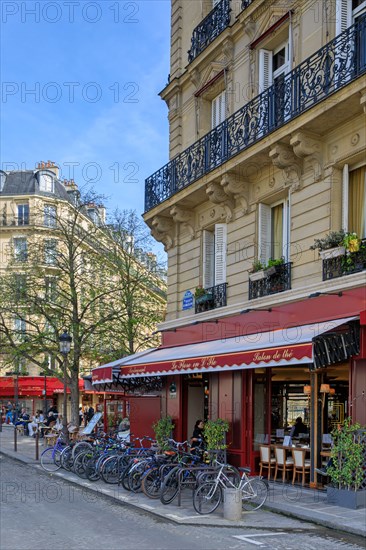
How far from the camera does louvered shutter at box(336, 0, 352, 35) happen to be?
1323 cm

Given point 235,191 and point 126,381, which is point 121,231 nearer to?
point 126,381

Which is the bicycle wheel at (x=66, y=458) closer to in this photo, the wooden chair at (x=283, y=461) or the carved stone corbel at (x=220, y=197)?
the wooden chair at (x=283, y=461)

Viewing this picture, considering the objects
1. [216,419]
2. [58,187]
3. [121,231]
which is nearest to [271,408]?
[216,419]

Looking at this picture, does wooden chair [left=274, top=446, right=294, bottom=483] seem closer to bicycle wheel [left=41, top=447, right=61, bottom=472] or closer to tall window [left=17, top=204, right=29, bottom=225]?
bicycle wheel [left=41, top=447, right=61, bottom=472]

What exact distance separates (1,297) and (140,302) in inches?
218

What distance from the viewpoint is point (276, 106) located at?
1445 cm

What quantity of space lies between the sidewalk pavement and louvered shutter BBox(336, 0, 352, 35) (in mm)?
8821

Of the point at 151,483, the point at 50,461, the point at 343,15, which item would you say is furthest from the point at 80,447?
the point at 343,15

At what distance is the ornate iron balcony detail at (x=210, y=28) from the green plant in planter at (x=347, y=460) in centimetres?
1090

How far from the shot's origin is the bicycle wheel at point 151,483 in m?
12.4

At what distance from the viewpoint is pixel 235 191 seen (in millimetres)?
16109

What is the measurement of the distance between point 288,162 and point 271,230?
207 cm

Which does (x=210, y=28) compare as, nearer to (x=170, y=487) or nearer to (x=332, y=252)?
(x=332, y=252)

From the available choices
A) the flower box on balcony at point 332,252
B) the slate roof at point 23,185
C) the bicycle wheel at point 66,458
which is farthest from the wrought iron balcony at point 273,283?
the slate roof at point 23,185
